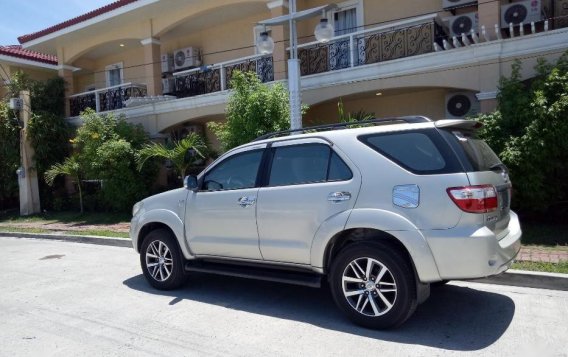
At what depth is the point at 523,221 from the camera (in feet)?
29.0

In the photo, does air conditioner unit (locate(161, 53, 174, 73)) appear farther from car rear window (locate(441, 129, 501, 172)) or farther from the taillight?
the taillight

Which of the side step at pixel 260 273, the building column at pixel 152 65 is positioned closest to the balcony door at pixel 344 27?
the building column at pixel 152 65

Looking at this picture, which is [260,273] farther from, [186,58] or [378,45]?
[186,58]

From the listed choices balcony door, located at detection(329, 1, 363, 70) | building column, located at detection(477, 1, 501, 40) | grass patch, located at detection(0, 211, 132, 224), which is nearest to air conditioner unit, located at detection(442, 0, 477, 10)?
building column, located at detection(477, 1, 501, 40)

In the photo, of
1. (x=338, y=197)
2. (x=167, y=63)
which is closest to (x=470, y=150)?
(x=338, y=197)

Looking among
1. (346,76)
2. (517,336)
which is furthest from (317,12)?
(517,336)

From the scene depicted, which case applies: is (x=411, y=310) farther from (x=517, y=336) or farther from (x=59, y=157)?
(x=59, y=157)

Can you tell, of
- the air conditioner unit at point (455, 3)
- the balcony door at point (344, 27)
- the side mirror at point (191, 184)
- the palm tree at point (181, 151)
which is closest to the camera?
the side mirror at point (191, 184)

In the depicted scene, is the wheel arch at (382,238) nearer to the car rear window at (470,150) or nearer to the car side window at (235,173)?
the car rear window at (470,150)

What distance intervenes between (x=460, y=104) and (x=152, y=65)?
9.42 metres

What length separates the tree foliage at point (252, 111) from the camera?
32.5 feet

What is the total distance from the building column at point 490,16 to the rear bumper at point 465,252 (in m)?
7.22

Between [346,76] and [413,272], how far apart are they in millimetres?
7861

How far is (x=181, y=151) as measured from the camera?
12.5 meters
